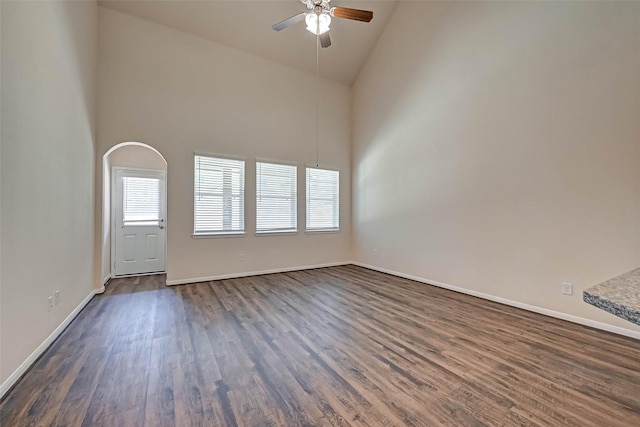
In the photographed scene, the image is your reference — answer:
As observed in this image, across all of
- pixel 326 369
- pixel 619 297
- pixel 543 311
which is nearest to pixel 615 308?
pixel 619 297

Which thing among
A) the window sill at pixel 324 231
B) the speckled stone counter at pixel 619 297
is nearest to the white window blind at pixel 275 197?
the window sill at pixel 324 231

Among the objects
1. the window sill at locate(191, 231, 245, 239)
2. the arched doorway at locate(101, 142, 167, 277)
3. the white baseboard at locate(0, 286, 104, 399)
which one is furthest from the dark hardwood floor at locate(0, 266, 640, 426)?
the arched doorway at locate(101, 142, 167, 277)

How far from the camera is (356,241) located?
6.31 m

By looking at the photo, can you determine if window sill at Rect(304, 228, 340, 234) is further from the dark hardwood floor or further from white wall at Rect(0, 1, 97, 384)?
white wall at Rect(0, 1, 97, 384)

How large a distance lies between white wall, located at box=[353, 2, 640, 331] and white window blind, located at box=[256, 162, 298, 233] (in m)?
1.85

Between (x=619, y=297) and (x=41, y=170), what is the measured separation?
354 cm

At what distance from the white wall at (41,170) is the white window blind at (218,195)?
155cm

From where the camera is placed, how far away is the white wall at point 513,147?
9.00 ft

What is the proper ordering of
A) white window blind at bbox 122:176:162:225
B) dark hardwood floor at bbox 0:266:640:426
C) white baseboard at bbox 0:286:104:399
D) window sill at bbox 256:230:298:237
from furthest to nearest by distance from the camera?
window sill at bbox 256:230:298:237 → white window blind at bbox 122:176:162:225 → white baseboard at bbox 0:286:104:399 → dark hardwood floor at bbox 0:266:640:426

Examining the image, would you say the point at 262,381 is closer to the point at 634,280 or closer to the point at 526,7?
the point at 634,280

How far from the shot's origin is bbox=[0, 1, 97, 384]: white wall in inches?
72.2

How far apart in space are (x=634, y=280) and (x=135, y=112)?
5.46 meters

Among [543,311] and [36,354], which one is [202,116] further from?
[543,311]

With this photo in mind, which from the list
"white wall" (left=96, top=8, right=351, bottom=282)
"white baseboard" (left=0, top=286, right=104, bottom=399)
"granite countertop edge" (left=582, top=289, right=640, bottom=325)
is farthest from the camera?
"white wall" (left=96, top=8, right=351, bottom=282)
